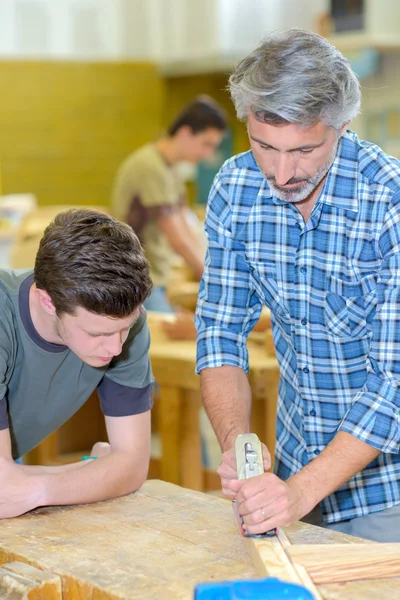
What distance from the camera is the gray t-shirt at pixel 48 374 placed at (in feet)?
5.73

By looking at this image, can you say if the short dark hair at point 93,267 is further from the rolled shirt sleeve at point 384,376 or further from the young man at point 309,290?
the rolled shirt sleeve at point 384,376

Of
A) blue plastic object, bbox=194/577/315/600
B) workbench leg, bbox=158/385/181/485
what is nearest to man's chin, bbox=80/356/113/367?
blue plastic object, bbox=194/577/315/600

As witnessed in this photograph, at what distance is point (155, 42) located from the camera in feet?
24.1

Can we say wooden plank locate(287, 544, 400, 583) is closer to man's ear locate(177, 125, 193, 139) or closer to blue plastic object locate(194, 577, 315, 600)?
blue plastic object locate(194, 577, 315, 600)

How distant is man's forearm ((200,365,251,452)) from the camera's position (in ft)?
5.60

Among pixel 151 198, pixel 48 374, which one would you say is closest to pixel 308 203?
pixel 48 374

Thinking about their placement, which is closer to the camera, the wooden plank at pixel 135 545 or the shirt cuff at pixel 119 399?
the wooden plank at pixel 135 545

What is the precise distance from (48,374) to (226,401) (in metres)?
0.35

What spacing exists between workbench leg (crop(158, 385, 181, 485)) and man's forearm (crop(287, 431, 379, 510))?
1592 mm

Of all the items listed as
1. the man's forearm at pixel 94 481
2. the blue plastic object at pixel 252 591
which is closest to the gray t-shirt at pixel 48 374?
the man's forearm at pixel 94 481

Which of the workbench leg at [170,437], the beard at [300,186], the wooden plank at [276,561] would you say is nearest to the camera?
the wooden plank at [276,561]

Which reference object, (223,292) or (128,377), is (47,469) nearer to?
(128,377)

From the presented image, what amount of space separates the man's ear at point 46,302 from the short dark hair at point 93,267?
1 cm

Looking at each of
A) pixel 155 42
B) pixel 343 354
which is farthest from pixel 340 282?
pixel 155 42
